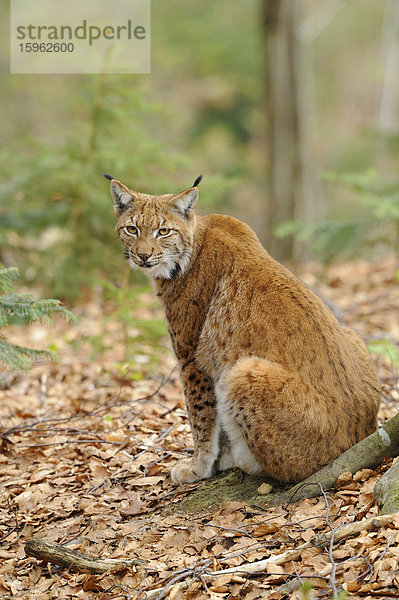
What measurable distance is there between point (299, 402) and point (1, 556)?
7.53 ft

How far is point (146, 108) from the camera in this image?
9430 millimetres

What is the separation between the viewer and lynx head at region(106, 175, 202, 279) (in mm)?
4977

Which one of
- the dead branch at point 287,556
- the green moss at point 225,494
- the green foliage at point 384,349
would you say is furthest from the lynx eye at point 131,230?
the green foliage at point 384,349

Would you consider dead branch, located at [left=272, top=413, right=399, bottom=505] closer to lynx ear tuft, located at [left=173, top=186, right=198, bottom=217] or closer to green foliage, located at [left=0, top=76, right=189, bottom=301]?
lynx ear tuft, located at [left=173, top=186, right=198, bottom=217]

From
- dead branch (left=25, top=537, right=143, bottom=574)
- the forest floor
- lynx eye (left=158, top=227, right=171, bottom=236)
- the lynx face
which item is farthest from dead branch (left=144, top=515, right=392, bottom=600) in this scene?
lynx eye (left=158, top=227, right=171, bottom=236)

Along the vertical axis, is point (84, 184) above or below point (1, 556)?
above

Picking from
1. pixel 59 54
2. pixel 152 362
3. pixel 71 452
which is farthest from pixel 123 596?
pixel 59 54

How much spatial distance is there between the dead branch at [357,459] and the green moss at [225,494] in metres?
0.28

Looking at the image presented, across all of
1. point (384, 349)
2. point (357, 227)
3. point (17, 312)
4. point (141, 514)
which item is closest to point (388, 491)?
point (141, 514)

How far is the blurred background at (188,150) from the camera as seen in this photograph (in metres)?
9.80

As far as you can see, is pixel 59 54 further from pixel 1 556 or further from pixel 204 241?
pixel 1 556

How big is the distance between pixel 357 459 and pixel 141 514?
1.61m

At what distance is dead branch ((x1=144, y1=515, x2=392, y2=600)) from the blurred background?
4814mm

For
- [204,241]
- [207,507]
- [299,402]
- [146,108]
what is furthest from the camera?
[146,108]
